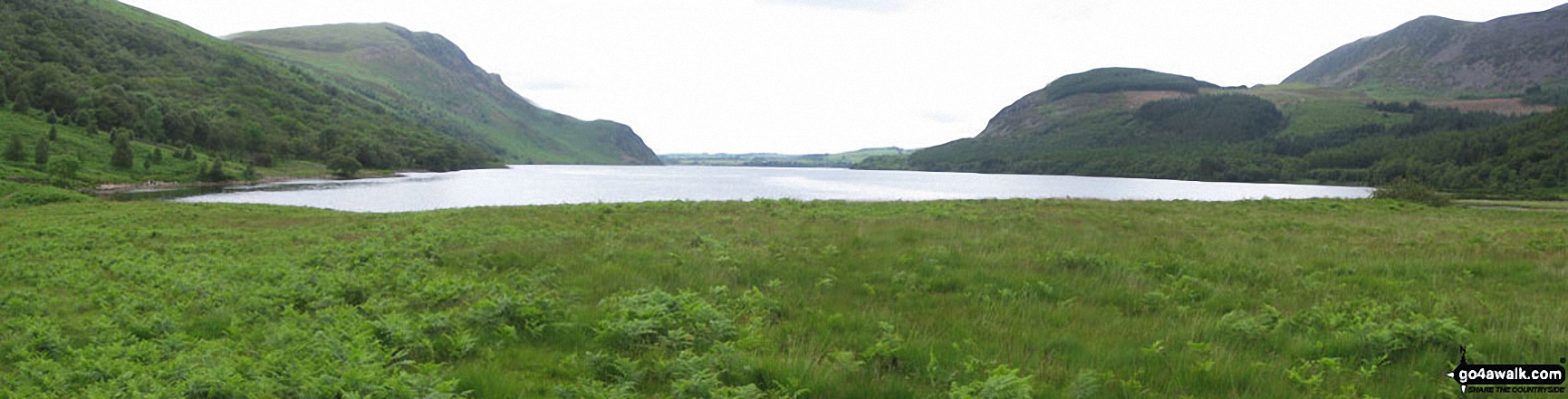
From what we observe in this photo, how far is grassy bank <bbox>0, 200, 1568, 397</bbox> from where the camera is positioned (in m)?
7.00

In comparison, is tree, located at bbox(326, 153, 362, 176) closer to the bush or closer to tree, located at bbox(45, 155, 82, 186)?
tree, located at bbox(45, 155, 82, 186)

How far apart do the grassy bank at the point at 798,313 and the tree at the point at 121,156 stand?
10872 cm

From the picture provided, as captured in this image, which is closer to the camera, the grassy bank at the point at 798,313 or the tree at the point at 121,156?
the grassy bank at the point at 798,313

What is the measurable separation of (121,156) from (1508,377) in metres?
142

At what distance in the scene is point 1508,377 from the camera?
6.80 m

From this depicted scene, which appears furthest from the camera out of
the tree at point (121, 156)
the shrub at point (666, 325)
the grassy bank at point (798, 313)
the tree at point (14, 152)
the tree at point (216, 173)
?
the tree at point (216, 173)

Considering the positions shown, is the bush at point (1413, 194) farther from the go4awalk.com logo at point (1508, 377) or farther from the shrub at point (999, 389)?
the shrub at point (999, 389)

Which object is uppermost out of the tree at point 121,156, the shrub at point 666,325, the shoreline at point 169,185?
the tree at point 121,156

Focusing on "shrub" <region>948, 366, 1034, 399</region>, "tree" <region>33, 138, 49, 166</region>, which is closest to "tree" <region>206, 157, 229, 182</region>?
"tree" <region>33, 138, 49, 166</region>

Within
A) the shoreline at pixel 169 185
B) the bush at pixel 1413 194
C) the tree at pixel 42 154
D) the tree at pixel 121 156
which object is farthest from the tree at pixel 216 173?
the bush at pixel 1413 194

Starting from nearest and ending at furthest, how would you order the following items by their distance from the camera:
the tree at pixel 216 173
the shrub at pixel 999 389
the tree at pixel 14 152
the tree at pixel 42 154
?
the shrub at pixel 999 389 → the tree at pixel 14 152 → the tree at pixel 42 154 → the tree at pixel 216 173

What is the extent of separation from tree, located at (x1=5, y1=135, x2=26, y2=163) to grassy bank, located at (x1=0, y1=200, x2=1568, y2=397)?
100 m

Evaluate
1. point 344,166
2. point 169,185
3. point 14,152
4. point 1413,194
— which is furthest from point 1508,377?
point 344,166

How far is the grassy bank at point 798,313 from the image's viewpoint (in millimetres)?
7000
